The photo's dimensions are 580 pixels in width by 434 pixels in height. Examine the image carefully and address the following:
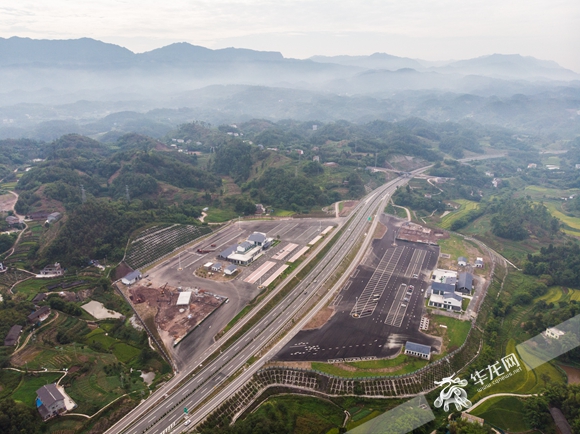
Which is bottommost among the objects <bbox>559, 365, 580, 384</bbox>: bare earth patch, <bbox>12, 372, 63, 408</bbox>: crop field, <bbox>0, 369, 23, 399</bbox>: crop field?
<bbox>559, 365, 580, 384</bbox>: bare earth patch

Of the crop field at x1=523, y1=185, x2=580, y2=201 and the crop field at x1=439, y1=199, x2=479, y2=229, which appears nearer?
the crop field at x1=439, y1=199, x2=479, y2=229

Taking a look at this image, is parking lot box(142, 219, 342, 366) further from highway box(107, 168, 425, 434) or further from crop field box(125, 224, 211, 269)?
highway box(107, 168, 425, 434)

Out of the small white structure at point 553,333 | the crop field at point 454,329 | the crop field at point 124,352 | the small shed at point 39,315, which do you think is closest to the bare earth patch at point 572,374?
the small white structure at point 553,333

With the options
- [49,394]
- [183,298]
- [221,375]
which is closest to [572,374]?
[221,375]

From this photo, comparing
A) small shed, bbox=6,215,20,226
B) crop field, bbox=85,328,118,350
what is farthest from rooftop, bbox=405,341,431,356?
small shed, bbox=6,215,20,226

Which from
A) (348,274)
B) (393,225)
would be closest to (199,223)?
(348,274)

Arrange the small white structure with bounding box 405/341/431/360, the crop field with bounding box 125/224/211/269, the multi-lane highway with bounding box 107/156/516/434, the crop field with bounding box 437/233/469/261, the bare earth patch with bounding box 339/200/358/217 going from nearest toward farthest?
the multi-lane highway with bounding box 107/156/516/434 → the small white structure with bounding box 405/341/431/360 → the crop field with bounding box 125/224/211/269 → the crop field with bounding box 437/233/469/261 → the bare earth patch with bounding box 339/200/358/217

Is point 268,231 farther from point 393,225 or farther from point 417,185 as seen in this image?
point 417,185
